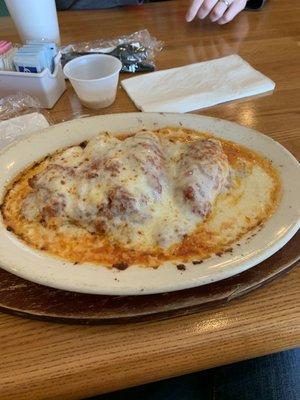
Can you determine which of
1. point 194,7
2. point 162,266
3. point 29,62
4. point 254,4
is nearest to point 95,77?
point 29,62

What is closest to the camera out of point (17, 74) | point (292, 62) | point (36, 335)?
point (36, 335)

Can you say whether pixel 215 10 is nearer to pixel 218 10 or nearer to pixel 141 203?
Result: pixel 218 10

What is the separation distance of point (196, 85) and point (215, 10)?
0.40 m

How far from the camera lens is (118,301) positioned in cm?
51

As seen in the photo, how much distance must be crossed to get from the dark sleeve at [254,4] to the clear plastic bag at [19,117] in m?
0.84

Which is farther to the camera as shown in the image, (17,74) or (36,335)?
(17,74)

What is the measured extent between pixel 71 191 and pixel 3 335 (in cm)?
21

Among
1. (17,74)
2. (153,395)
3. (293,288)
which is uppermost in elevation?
(17,74)

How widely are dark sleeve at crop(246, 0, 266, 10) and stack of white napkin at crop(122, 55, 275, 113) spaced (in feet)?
1.35

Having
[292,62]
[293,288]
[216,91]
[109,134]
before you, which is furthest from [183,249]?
[292,62]

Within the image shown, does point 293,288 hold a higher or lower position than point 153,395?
higher

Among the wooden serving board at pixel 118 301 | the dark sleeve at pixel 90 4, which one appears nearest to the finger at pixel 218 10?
the dark sleeve at pixel 90 4

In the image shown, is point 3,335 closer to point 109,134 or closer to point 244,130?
point 109,134

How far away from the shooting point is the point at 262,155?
671 millimetres
